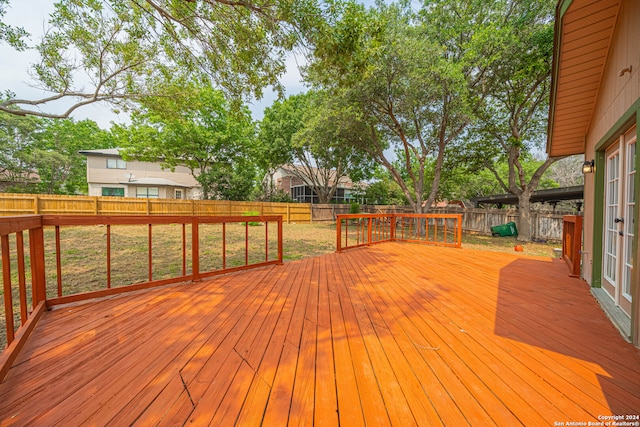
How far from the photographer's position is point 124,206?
1212cm

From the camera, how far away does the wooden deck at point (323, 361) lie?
1.17 m

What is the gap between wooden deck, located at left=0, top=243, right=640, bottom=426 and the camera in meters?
1.17

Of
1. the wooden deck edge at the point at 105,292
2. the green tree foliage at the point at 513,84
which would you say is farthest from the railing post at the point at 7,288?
the green tree foliage at the point at 513,84

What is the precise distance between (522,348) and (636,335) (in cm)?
84

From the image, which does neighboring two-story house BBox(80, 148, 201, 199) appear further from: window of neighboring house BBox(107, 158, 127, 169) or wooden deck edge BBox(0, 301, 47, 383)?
wooden deck edge BBox(0, 301, 47, 383)

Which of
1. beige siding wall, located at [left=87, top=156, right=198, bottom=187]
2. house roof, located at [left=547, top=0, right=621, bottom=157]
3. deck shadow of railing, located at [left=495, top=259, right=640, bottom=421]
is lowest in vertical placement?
deck shadow of railing, located at [left=495, top=259, right=640, bottom=421]

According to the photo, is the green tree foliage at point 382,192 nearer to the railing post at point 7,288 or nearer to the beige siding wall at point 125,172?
the beige siding wall at point 125,172

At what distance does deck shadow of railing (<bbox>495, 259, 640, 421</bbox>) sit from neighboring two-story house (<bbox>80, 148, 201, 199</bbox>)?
19.7 metres

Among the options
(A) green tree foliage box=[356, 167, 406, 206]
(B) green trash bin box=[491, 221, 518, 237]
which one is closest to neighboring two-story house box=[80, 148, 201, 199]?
(A) green tree foliage box=[356, 167, 406, 206]

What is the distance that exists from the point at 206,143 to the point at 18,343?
15073 mm

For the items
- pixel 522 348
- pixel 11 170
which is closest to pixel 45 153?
pixel 11 170

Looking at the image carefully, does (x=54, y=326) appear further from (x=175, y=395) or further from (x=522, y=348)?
(x=522, y=348)

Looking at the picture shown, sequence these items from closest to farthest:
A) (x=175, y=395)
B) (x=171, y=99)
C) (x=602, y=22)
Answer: (x=175, y=395) → (x=602, y=22) → (x=171, y=99)

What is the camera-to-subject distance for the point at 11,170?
1658cm
